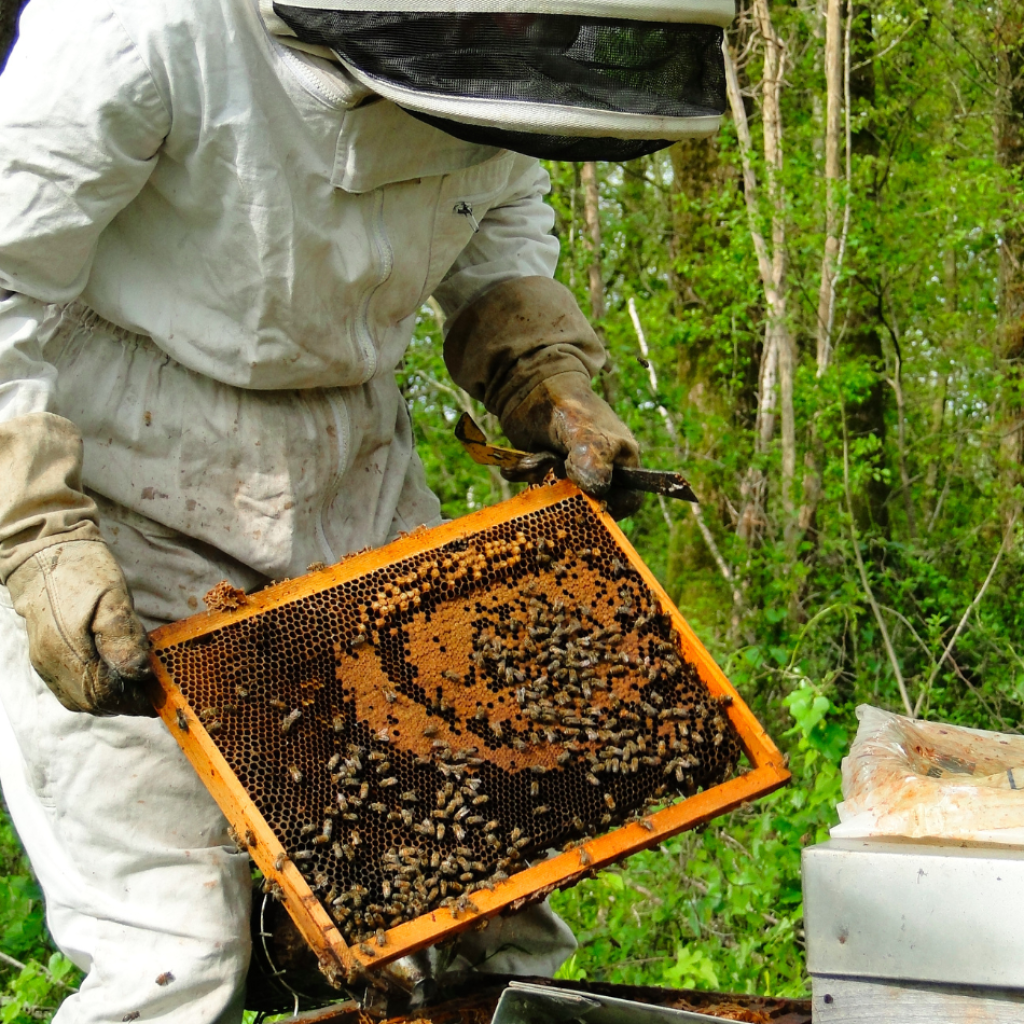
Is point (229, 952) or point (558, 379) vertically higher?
point (558, 379)

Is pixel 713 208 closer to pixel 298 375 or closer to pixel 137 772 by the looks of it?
pixel 298 375

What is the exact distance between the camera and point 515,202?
3.70 m

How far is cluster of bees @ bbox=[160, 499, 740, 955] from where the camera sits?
2.44 metres

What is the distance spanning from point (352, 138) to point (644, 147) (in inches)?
27.4

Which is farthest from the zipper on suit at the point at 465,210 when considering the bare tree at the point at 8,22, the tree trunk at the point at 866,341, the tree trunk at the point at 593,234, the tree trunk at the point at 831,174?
the tree trunk at the point at 866,341

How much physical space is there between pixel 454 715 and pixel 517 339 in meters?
1.30

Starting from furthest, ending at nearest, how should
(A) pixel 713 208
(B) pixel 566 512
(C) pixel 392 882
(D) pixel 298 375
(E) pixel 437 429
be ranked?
(E) pixel 437 429 → (A) pixel 713 208 → (B) pixel 566 512 → (D) pixel 298 375 → (C) pixel 392 882

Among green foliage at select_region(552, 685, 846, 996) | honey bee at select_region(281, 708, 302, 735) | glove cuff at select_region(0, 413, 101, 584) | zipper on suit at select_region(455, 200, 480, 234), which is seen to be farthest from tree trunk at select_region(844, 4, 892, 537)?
glove cuff at select_region(0, 413, 101, 584)

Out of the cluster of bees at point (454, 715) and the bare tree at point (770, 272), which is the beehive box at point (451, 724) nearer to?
the cluster of bees at point (454, 715)

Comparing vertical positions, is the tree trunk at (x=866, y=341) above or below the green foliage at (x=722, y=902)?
above

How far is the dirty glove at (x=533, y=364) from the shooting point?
3.42m

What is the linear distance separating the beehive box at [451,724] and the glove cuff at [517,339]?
1.94 feet

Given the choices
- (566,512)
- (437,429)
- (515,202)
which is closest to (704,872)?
(566,512)

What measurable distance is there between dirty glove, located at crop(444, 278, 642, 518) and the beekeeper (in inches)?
7.3
